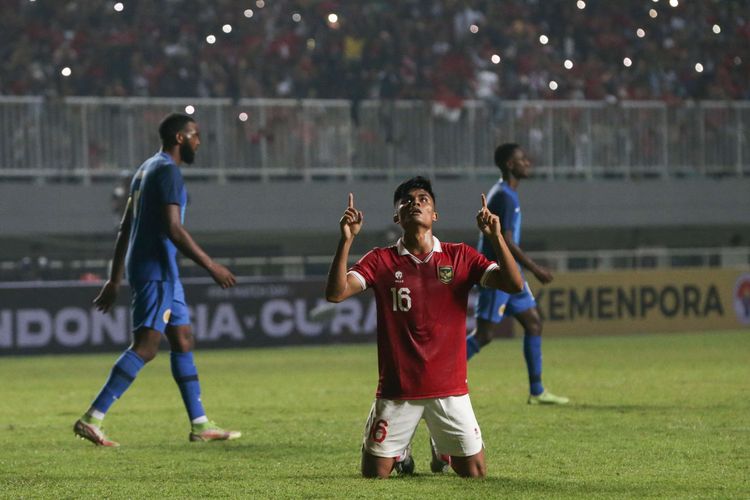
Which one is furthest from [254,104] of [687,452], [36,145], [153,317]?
[687,452]

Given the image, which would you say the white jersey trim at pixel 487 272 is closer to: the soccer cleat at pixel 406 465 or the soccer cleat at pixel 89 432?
the soccer cleat at pixel 406 465

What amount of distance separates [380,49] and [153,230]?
53.0 feet

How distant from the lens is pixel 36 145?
2281cm

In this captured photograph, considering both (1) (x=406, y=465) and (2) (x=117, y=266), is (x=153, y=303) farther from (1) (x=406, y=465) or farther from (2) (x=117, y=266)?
(1) (x=406, y=465)

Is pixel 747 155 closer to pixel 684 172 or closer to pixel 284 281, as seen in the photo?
pixel 684 172

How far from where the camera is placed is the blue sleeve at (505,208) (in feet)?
38.2

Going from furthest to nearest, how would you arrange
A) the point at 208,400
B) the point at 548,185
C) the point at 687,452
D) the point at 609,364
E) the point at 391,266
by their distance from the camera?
the point at 548,185 → the point at 609,364 → the point at 208,400 → the point at 687,452 → the point at 391,266

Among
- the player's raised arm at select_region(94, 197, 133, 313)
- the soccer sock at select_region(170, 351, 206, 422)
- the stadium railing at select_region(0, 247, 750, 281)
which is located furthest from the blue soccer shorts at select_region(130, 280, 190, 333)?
the stadium railing at select_region(0, 247, 750, 281)

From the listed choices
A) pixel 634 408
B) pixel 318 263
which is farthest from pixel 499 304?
pixel 318 263

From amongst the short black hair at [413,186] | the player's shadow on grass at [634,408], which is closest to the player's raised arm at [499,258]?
the short black hair at [413,186]

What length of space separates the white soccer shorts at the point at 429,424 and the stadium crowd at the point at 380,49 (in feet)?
56.8

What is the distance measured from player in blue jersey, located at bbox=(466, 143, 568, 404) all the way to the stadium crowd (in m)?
13.0

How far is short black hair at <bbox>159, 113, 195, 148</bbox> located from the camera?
9.59 metres

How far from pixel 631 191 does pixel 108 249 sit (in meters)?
9.84
